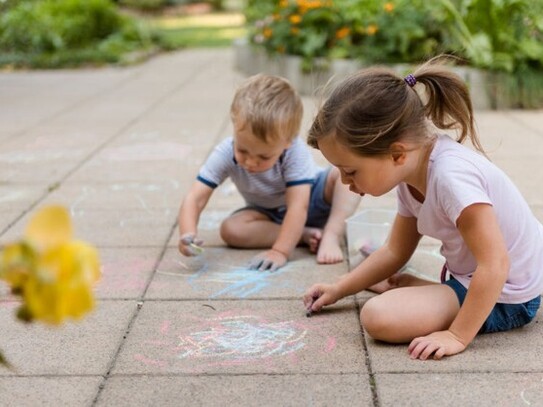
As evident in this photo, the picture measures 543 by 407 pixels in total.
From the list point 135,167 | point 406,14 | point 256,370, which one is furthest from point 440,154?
point 406,14

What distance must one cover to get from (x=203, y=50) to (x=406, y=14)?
8511 mm

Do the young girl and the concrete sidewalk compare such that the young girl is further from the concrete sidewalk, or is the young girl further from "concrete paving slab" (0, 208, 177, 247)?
"concrete paving slab" (0, 208, 177, 247)

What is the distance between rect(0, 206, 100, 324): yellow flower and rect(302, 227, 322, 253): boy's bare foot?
8.89 feet

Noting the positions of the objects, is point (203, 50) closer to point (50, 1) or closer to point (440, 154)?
point (50, 1)

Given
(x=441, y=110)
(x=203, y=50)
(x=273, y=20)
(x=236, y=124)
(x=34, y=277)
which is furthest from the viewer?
(x=203, y=50)

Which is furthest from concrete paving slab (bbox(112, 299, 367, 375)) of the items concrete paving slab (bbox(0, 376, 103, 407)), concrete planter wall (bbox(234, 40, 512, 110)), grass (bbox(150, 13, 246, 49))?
grass (bbox(150, 13, 246, 49))

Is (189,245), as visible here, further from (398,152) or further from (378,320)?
(398,152)

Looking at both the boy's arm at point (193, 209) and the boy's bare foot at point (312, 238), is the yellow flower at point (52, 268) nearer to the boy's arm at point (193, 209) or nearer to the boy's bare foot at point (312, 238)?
the boy's arm at point (193, 209)

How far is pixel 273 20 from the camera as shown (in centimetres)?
892

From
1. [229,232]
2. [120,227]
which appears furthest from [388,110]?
[120,227]

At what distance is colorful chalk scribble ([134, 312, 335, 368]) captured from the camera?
243 centimetres

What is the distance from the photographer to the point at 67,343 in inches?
101

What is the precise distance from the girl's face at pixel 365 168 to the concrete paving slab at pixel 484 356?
18.9 inches

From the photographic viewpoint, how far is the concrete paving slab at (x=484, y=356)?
7.61 feet
